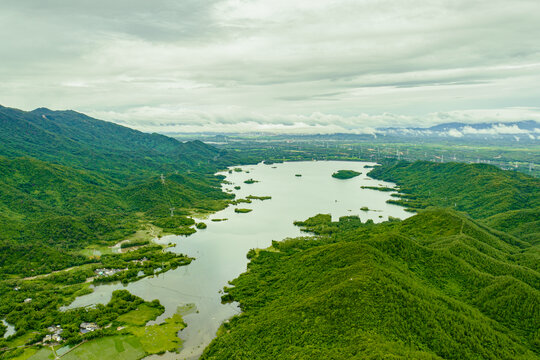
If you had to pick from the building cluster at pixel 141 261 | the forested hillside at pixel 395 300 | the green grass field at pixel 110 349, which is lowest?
the green grass field at pixel 110 349

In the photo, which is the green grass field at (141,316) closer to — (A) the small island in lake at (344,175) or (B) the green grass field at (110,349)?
(B) the green grass field at (110,349)

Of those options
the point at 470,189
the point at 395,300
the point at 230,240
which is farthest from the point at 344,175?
the point at 395,300

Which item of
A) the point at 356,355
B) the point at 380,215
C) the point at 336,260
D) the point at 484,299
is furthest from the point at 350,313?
the point at 380,215

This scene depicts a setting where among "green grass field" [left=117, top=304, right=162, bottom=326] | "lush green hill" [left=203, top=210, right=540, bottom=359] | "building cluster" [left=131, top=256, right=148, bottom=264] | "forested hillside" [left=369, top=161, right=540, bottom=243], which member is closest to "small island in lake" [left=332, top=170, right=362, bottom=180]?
"forested hillside" [left=369, top=161, right=540, bottom=243]

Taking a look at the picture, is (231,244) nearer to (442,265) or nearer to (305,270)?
(305,270)

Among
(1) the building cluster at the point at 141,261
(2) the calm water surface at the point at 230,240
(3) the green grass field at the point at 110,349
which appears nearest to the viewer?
(3) the green grass field at the point at 110,349

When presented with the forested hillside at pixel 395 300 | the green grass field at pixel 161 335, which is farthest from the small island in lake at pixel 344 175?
the green grass field at pixel 161 335

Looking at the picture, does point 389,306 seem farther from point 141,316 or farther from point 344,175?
point 344,175
